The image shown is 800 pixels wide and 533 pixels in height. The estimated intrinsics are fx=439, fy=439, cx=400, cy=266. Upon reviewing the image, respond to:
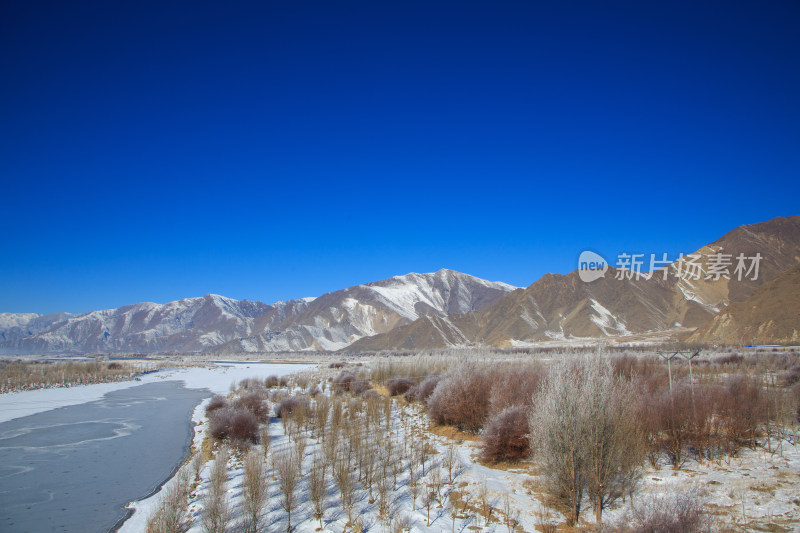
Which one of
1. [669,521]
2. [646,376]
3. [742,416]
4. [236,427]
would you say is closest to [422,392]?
[236,427]

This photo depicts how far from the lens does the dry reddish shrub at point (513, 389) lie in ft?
42.2

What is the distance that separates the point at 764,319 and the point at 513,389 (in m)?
62.3

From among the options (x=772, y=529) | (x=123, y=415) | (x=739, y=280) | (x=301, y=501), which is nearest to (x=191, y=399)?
(x=123, y=415)

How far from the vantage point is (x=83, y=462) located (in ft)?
42.8

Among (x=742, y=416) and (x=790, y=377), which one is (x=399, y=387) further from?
(x=790, y=377)

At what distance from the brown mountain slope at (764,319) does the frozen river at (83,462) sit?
212 feet

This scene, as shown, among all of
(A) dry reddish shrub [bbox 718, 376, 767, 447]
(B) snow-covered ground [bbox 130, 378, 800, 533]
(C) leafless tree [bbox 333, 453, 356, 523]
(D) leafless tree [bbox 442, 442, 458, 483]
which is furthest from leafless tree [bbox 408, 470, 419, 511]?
(A) dry reddish shrub [bbox 718, 376, 767, 447]

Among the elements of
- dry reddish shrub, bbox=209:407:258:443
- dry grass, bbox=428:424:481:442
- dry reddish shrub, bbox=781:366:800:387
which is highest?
dry reddish shrub, bbox=781:366:800:387

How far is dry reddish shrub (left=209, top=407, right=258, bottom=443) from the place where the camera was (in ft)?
46.4

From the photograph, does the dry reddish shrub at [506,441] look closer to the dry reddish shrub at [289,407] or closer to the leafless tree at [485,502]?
the leafless tree at [485,502]

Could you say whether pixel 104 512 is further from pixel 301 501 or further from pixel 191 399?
pixel 191 399

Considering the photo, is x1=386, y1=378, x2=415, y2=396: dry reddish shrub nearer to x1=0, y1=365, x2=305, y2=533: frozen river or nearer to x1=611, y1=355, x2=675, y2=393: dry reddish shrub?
x1=0, y1=365, x2=305, y2=533: frozen river

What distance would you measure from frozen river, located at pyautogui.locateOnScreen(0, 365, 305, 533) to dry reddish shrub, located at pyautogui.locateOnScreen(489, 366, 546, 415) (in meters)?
9.35

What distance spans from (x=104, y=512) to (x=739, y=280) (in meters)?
127
